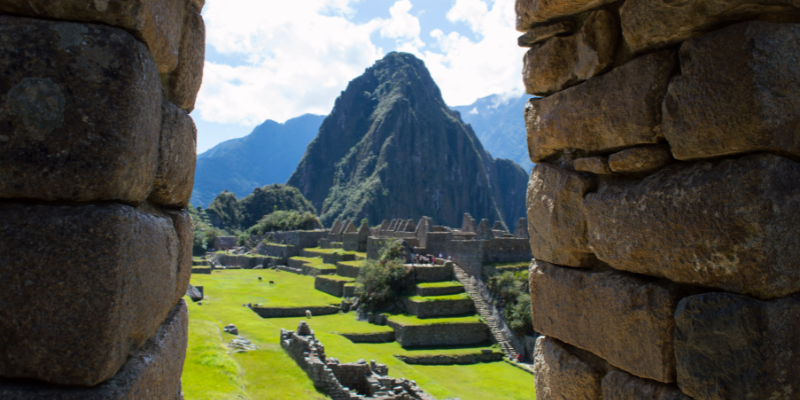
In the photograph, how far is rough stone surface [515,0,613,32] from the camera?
109 inches

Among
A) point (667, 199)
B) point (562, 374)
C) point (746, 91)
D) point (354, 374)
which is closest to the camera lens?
point (746, 91)

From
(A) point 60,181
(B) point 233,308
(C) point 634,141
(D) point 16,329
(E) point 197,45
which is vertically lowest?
(B) point 233,308

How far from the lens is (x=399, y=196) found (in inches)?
7028

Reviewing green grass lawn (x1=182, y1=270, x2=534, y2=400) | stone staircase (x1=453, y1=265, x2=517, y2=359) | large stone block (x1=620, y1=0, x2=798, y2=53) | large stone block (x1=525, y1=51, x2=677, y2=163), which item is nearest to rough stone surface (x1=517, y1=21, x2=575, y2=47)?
large stone block (x1=525, y1=51, x2=677, y2=163)

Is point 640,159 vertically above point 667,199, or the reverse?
point 640,159

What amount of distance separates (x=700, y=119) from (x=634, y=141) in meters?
0.41

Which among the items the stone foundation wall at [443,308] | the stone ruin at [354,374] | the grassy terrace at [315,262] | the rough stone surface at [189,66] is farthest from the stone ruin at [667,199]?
the grassy terrace at [315,262]

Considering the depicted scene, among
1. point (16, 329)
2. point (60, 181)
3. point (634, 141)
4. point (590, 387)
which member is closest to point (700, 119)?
point (634, 141)

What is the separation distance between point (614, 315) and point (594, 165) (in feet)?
2.70

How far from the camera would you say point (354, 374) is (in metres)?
16.7

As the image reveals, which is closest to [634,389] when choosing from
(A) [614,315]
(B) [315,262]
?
(A) [614,315]

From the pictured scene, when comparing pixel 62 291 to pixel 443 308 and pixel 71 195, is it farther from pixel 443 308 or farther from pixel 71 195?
pixel 443 308

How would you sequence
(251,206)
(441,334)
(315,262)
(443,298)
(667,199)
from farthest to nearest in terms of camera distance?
(251,206) < (315,262) < (443,298) < (441,334) < (667,199)

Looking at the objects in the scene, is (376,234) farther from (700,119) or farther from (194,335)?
(700,119)
